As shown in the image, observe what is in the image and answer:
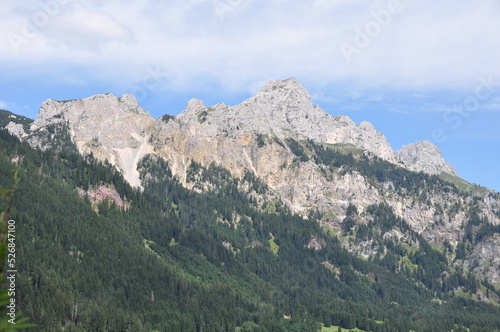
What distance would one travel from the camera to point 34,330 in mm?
168500

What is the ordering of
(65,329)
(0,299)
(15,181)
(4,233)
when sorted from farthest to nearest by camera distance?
(65,329) → (15,181) → (4,233) → (0,299)

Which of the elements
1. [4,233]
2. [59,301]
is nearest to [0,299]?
[4,233]

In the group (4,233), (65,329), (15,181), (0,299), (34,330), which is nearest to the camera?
(0,299)

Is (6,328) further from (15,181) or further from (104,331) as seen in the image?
(104,331)

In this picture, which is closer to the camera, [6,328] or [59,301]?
[6,328]

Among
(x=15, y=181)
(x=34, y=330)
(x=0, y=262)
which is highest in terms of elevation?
(x=15, y=181)

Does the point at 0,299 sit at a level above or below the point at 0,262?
below

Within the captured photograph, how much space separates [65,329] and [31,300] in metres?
18.9

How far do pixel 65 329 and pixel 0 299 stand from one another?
185m

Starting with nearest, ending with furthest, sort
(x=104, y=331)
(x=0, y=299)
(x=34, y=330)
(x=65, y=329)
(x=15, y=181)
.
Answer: (x=0, y=299) < (x=15, y=181) < (x=34, y=330) < (x=65, y=329) < (x=104, y=331)

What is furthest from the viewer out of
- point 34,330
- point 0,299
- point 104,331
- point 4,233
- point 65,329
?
point 104,331

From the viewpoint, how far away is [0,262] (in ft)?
53.6

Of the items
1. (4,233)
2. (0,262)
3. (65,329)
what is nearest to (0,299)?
(0,262)

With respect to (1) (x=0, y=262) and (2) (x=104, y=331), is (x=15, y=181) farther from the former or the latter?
(2) (x=104, y=331)
